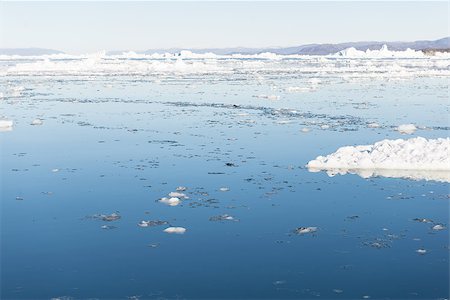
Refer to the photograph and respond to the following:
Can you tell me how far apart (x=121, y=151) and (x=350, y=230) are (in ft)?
19.7

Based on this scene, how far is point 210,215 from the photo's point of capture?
7367mm

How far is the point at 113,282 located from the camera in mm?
5359

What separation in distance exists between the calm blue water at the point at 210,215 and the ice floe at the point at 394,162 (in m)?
0.46

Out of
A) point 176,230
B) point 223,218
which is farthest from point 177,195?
point 176,230

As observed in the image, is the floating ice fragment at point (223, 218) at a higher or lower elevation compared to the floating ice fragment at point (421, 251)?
higher

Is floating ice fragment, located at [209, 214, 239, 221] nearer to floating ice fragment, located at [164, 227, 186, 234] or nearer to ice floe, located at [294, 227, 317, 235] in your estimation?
floating ice fragment, located at [164, 227, 186, 234]

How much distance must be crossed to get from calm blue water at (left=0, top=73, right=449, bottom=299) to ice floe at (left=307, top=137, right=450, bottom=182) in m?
0.46

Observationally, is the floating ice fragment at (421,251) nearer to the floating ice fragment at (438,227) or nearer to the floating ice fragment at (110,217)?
the floating ice fragment at (438,227)

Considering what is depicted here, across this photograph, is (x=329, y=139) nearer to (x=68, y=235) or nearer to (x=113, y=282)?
(x=68, y=235)

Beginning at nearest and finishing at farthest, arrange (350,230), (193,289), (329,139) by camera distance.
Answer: (193,289)
(350,230)
(329,139)

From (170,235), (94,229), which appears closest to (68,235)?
(94,229)

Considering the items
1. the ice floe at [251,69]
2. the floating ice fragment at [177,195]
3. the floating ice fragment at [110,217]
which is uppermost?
the ice floe at [251,69]

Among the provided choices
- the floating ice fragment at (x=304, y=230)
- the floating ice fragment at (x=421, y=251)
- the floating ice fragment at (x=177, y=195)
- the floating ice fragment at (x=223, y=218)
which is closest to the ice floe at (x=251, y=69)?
the floating ice fragment at (x=177, y=195)

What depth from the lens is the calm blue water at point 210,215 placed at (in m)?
5.37
